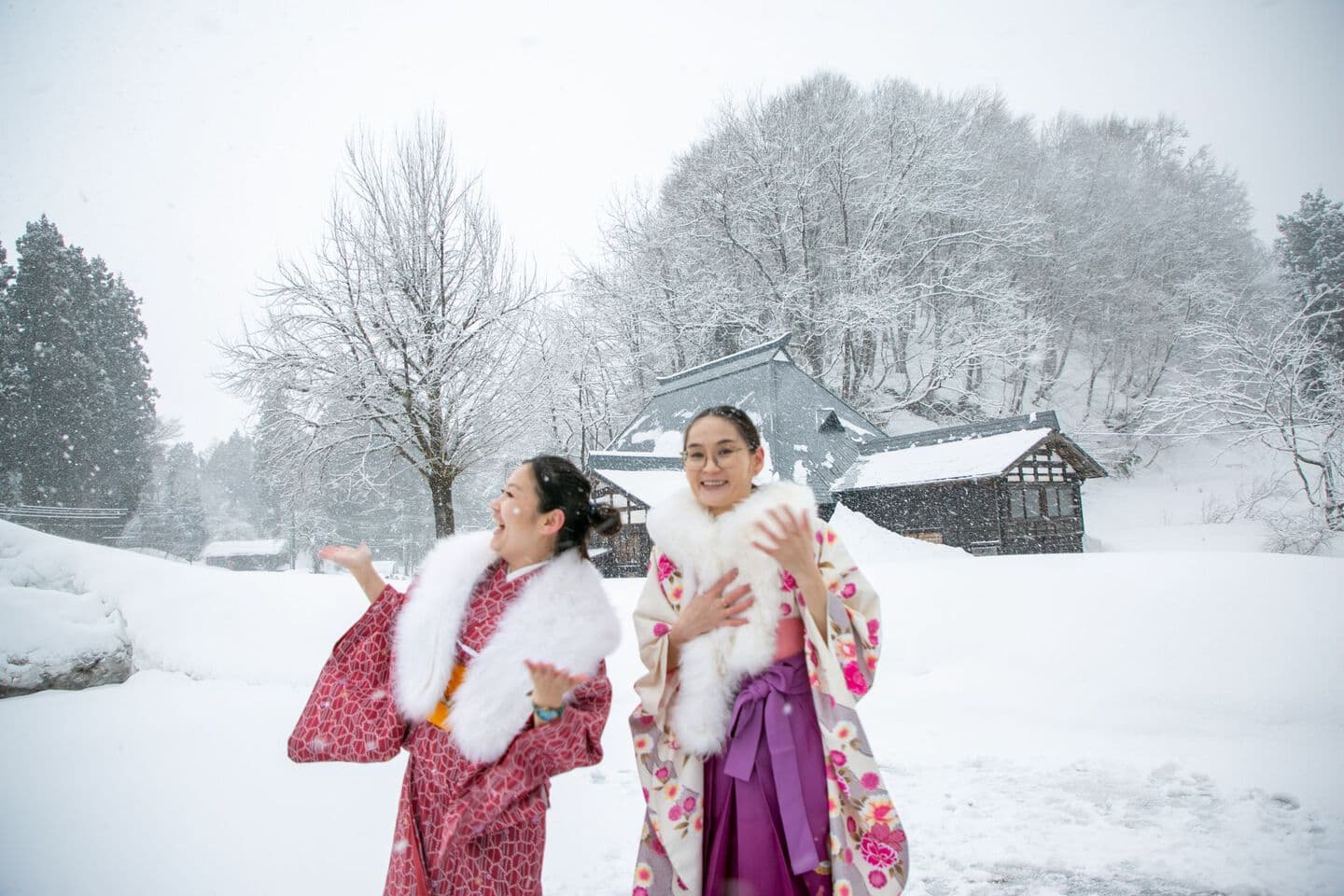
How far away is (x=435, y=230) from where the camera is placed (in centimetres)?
1240

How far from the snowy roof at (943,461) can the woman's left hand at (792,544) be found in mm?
11484

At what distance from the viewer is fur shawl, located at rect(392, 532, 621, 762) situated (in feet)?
4.84

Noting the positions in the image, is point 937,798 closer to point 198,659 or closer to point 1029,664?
point 1029,664

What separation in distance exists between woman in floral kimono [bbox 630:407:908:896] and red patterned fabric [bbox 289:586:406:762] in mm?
665

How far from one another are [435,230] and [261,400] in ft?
15.3

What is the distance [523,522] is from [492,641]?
31 cm

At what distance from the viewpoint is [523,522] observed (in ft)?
5.48

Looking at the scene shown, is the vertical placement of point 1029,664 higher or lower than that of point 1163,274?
lower

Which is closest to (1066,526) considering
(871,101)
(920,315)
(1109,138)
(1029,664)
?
(1029,664)

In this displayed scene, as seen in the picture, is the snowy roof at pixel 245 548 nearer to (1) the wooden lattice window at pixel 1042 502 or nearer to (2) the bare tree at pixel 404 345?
(2) the bare tree at pixel 404 345

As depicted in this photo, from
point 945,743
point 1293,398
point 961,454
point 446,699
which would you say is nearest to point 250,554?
point 961,454

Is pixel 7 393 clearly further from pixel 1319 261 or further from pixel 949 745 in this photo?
pixel 1319 261

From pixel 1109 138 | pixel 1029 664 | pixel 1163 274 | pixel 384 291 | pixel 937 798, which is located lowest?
pixel 937 798

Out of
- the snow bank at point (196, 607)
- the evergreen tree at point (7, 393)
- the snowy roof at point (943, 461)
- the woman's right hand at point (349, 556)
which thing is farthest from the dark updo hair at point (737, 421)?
the evergreen tree at point (7, 393)
